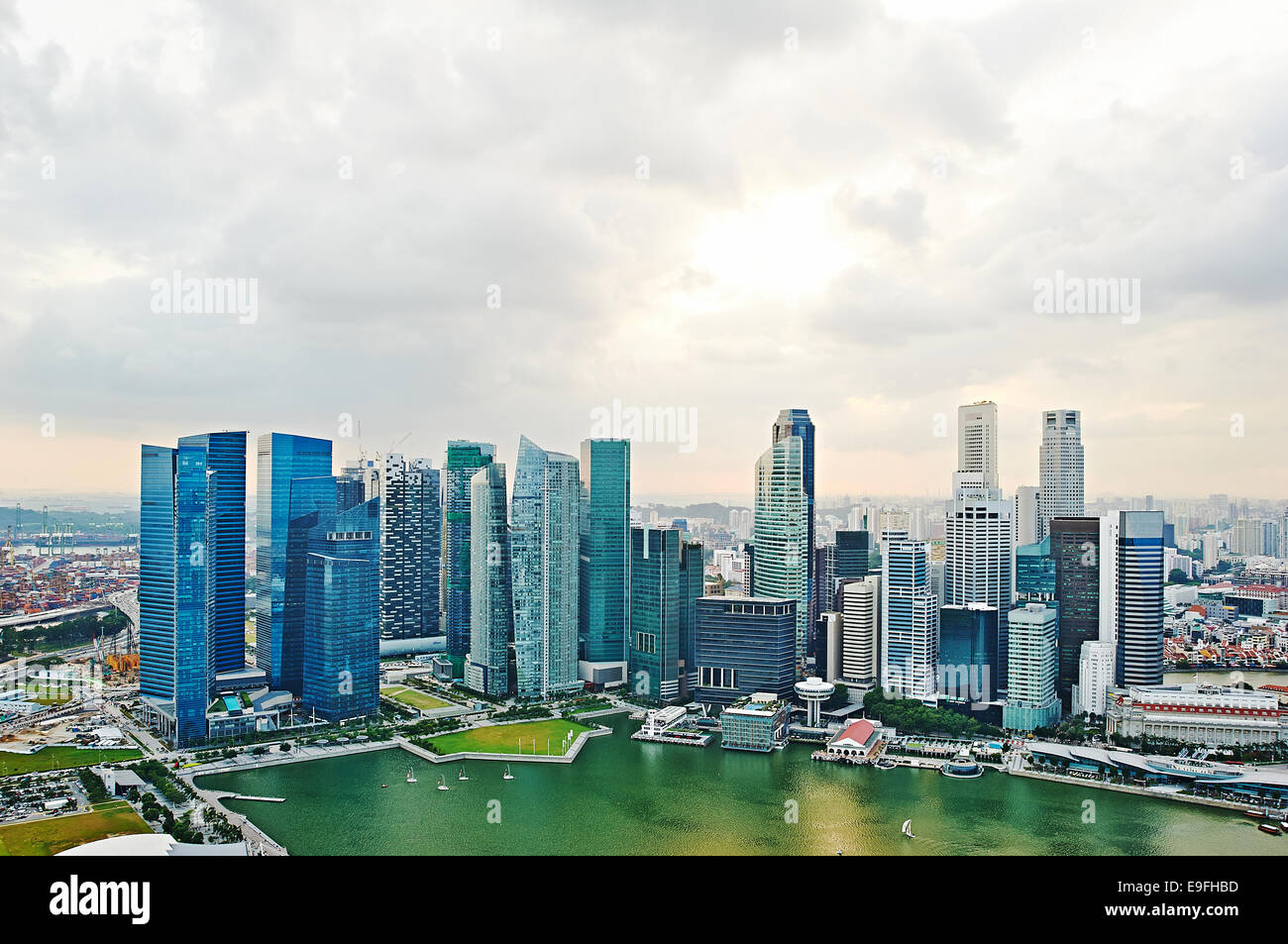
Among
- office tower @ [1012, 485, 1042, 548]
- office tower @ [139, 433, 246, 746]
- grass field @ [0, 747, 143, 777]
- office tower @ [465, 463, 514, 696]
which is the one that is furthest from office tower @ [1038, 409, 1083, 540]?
grass field @ [0, 747, 143, 777]

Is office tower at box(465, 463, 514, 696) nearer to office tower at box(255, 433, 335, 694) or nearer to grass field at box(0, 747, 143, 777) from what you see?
office tower at box(255, 433, 335, 694)

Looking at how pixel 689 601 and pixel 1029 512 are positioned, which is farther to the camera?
pixel 1029 512

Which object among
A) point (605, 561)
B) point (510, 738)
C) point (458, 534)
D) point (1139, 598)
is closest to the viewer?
point (510, 738)

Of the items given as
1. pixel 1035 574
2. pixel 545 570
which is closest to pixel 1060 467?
pixel 1035 574

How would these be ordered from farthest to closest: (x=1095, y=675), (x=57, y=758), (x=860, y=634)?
(x=860, y=634) < (x=1095, y=675) < (x=57, y=758)

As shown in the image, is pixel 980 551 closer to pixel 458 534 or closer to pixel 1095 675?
pixel 1095 675

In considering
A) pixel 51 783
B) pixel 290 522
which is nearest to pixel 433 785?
pixel 51 783
